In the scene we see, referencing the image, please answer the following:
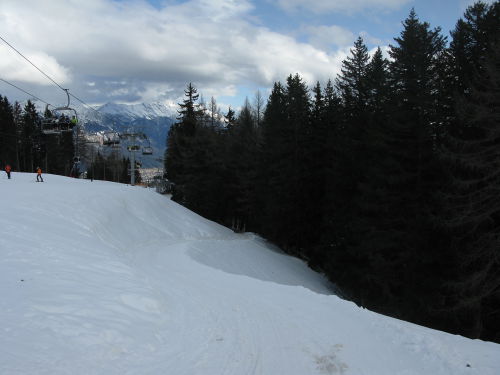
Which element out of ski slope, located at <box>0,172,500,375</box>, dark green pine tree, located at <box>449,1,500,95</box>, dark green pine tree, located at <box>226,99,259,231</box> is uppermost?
dark green pine tree, located at <box>449,1,500,95</box>

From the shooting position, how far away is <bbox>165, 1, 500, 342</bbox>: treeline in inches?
568

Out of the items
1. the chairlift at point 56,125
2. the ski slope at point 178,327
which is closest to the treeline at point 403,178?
the ski slope at point 178,327

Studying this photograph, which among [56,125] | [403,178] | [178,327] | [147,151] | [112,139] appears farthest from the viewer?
[147,151]

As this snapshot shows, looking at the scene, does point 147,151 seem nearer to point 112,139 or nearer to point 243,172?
point 112,139

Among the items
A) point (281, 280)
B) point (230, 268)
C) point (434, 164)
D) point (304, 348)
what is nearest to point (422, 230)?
point (434, 164)

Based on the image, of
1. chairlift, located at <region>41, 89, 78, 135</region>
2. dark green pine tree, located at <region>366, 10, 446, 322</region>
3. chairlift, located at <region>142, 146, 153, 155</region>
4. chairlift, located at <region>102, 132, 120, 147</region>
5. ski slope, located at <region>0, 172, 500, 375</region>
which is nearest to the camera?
ski slope, located at <region>0, 172, 500, 375</region>

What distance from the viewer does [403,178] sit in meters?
19.3

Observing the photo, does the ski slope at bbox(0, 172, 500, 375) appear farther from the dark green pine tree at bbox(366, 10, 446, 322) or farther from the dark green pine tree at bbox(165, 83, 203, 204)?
the dark green pine tree at bbox(165, 83, 203, 204)

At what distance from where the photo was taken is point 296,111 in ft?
114

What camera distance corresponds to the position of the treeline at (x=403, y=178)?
1443 cm

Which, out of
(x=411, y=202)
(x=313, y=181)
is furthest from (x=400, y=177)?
(x=313, y=181)

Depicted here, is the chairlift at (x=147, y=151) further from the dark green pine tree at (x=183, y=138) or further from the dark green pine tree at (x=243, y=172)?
the dark green pine tree at (x=243, y=172)

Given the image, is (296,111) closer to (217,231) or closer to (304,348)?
(217,231)

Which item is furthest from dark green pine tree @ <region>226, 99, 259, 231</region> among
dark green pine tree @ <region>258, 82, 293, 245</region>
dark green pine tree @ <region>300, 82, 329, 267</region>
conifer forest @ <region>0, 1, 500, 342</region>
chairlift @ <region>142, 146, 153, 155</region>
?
chairlift @ <region>142, 146, 153, 155</region>
